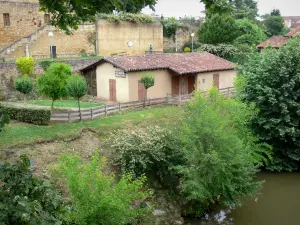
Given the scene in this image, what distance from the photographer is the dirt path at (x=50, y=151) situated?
1526 centimetres

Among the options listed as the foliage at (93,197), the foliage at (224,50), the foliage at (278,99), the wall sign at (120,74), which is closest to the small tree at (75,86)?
the wall sign at (120,74)

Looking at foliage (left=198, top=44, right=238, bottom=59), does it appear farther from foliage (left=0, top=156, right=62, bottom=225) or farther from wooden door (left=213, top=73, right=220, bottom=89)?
foliage (left=0, top=156, right=62, bottom=225)

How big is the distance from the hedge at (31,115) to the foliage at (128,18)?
20.0m

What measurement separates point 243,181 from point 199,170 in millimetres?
1845

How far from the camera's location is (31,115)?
19.0 meters

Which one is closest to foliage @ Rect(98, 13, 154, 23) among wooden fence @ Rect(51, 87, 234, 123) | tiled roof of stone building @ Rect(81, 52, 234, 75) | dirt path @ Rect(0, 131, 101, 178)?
tiled roof of stone building @ Rect(81, 52, 234, 75)

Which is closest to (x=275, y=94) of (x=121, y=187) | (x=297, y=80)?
(x=297, y=80)

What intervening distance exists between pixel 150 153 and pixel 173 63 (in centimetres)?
1440

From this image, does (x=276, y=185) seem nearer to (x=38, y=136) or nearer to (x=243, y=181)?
(x=243, y=181)

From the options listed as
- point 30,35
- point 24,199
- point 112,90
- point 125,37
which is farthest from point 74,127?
point 125,37

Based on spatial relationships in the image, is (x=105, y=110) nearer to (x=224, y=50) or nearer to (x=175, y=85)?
(x=175, y=85)

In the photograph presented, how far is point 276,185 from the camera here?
18938 millimetres

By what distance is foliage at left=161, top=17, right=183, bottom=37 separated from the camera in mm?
46062

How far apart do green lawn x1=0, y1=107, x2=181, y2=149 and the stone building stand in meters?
16.1
